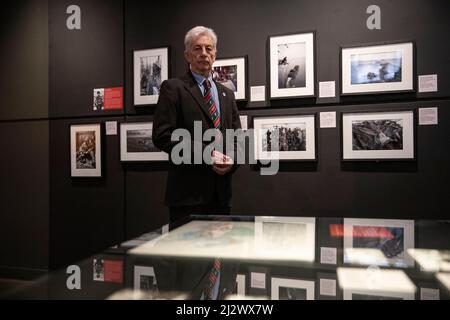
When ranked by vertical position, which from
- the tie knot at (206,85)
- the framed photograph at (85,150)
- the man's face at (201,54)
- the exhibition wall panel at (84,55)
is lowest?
the framed photograph at (85,150)

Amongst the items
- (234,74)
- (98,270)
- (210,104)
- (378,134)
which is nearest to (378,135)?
(378,134)

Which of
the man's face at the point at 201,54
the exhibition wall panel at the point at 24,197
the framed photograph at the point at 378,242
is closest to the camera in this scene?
the framed photograph at the point at 378,242

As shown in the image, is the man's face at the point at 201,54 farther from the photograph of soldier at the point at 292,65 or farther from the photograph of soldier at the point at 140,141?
the photograph of soldier at the point at 140,141

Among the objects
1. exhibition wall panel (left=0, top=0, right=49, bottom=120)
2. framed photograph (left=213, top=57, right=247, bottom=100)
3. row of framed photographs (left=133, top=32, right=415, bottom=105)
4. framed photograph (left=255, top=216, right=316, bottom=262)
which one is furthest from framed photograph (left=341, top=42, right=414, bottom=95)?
exhibition wall panel (left=0, top=0, right=49, bottom=120)

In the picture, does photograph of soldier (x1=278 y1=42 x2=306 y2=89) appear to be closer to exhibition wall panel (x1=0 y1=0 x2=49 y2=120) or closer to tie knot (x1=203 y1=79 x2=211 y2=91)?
tie knot (x1=203 y1=79 x2=211 y2=91)

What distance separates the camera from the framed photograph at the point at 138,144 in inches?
137

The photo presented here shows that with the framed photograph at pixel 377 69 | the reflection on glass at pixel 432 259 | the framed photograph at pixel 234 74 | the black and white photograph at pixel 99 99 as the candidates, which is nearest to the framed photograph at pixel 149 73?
the black and white photograph at pixel 99 99

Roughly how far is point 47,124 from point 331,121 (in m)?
2.94

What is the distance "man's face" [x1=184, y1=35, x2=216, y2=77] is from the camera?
93.0 inches

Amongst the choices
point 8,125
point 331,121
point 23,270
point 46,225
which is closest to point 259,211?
point 331,121

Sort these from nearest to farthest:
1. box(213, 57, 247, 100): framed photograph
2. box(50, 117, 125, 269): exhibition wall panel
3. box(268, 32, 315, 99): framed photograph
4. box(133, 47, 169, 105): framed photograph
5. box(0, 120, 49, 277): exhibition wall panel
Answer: box(268, 32, 315, 99): framed photograph
box(213, 57, 247, 100): framed photograph
box(133, 47, 169, 105): framed photograph
box(50, 117, 125, 269): exhibition wall panel
box(0, 120, 49, 277): exhibition wall panel

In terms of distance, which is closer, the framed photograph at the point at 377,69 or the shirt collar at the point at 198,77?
the shirt collar at the point at 198,77

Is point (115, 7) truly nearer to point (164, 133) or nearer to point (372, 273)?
point (164, 133)

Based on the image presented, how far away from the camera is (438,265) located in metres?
0.89
